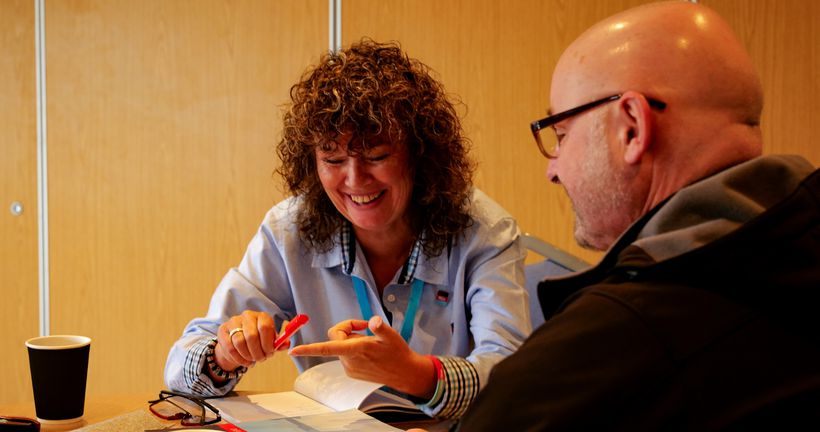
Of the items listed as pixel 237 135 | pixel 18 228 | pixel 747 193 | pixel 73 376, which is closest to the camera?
pixel 747 193

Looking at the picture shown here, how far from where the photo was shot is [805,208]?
727 mm

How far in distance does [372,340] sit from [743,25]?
221 centimetres

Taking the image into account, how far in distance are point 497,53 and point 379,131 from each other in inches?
58.2

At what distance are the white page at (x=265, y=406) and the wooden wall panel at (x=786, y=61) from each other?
219 cm

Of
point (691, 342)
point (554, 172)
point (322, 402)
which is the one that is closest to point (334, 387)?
point (322, 402)

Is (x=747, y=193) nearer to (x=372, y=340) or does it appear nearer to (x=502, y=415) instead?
(x=502, y=415)

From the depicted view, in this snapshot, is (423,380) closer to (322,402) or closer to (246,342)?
(322,402)

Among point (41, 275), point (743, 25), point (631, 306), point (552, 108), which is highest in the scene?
point (743, 25)

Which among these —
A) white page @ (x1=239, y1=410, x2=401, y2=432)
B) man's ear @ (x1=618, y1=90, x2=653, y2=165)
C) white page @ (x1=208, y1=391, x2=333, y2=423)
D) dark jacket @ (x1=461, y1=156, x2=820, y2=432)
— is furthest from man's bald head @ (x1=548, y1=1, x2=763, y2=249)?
white page @ (x1=208, y1=391, x2=333, y2=423)

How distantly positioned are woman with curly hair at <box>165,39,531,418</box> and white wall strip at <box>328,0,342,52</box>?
1253mm

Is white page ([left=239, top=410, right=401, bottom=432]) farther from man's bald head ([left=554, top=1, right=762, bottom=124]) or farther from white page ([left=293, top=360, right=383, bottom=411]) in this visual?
man's bald head ([left=554, top=1, right=762, bottom=124])

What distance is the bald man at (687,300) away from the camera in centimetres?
65

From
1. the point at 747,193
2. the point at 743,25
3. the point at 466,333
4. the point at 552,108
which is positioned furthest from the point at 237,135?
the point at 747,193

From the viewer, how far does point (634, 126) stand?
3.06ft
